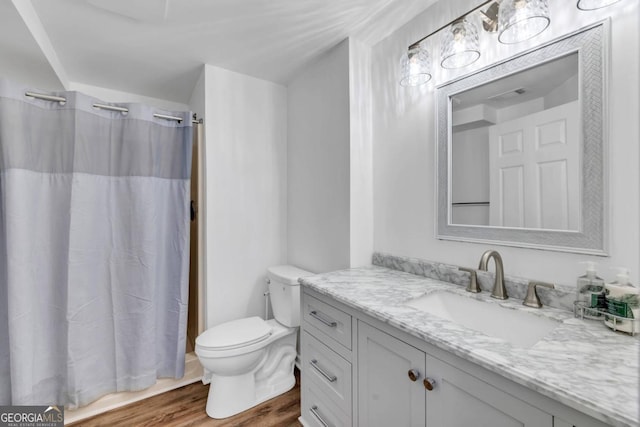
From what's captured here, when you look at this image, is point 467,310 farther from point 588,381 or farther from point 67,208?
point 67,208

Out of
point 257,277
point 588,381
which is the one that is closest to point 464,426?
point 588,381

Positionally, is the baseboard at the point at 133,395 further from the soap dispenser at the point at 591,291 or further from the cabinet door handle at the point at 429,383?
the soap dispenser at the point at 591,291

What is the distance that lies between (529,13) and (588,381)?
1.14 meters

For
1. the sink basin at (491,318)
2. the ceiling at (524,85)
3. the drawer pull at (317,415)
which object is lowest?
the drawer pull at (317,415)

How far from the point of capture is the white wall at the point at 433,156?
86 cm

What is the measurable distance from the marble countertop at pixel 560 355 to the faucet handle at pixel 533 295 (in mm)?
29

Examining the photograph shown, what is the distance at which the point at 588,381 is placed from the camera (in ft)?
1.92

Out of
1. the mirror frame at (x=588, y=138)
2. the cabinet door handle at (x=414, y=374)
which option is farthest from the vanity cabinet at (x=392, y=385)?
the mirror frame at (x=588, y=138)

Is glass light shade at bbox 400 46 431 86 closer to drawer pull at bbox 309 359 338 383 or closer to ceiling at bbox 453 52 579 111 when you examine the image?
ceiling at bbox 453 52 579 111

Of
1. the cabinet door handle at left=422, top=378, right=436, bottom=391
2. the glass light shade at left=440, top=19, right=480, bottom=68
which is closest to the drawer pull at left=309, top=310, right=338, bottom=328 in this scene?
the cabinet door handle at left=422, top=378, right=436, bottom=391

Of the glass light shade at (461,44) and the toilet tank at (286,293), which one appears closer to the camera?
the glass light shade at (461,44)

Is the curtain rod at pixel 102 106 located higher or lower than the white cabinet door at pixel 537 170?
higher

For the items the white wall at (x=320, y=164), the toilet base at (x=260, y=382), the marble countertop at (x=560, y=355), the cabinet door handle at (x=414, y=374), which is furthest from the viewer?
the white wall at (x=320, y=164)

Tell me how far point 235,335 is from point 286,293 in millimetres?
409
